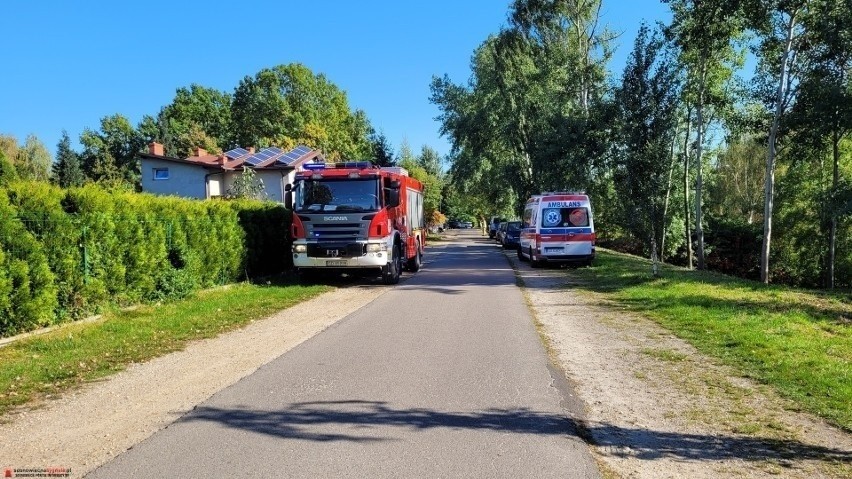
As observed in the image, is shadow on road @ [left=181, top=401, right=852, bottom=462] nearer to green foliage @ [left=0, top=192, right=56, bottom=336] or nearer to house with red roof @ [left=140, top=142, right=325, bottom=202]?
green foliage @ [left=0, top=192, right=56, bottom=336]

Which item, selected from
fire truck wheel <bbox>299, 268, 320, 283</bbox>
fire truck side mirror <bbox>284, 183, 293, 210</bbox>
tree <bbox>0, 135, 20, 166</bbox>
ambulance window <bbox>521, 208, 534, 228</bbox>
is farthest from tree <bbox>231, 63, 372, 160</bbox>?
fire truck side mirror <bbox>284, 183, 293, 210</bbox>

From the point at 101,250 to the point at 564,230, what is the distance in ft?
50.8

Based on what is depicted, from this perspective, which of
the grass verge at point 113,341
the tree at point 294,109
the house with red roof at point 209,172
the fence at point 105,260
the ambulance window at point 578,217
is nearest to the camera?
the grass verge at point 113,341

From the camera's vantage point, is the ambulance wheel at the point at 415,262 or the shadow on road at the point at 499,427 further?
the ambulance wheel at the point at 415,262

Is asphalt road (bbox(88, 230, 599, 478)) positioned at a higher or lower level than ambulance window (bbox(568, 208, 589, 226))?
lower

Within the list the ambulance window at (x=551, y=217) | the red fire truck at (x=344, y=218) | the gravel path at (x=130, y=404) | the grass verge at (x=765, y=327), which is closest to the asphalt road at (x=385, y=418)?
the gravel path at (x=130, y=404)

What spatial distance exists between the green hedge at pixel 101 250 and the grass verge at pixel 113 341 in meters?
0.49

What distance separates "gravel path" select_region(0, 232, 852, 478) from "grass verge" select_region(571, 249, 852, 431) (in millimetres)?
367

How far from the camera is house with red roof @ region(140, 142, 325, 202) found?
153 feet

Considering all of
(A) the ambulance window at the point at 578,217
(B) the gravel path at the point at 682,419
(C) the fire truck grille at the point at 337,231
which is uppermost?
(A) the ambulance window at the point at 578,217

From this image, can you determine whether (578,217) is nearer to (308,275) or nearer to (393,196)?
(393,196)

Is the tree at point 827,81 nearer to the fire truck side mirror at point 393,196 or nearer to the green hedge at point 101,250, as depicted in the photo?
the fire truck side mirror at point 393,196

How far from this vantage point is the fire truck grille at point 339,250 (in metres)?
16.2

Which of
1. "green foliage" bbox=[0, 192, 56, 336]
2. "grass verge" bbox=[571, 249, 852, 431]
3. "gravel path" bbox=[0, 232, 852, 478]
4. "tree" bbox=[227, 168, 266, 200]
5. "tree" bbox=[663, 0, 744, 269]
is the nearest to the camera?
"gravel path" bbox=[0, 232, 852, 478]
